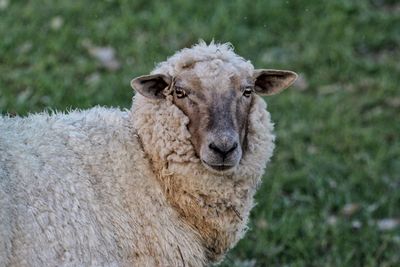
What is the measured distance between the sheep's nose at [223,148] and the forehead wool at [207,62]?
16.1 inches

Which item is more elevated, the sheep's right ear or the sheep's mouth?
the sheep's right ear

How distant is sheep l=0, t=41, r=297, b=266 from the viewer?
3932 millimetres

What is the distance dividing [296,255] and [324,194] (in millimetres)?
858

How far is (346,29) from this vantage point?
8836 millimetres

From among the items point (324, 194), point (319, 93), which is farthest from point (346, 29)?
point (324, 194)

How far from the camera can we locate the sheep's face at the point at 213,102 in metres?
4.08

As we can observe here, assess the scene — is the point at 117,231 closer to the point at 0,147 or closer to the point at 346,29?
the point at 0,147

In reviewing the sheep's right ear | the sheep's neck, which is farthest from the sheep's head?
the sheep's neck

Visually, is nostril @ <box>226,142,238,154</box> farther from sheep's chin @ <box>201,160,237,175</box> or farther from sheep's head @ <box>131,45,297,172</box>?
sheep's chin @ <box>201,160,237,175</box>

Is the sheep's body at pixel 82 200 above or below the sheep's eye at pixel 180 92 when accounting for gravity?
below

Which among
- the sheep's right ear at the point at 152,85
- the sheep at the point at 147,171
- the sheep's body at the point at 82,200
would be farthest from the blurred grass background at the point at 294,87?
the sheep's right ear at the point at 152,85

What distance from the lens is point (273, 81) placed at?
4.60m

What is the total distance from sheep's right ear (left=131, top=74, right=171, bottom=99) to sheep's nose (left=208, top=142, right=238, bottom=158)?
45cm

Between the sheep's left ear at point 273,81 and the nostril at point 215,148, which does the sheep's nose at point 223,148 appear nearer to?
the nostril at point 215,148
